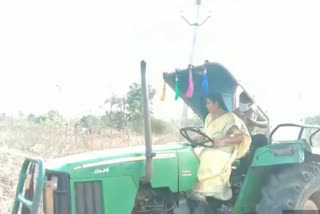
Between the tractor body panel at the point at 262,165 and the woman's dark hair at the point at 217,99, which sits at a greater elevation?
the woman's dark hair at the point at 217,99

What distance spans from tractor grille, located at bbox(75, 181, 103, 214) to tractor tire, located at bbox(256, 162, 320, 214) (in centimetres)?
170

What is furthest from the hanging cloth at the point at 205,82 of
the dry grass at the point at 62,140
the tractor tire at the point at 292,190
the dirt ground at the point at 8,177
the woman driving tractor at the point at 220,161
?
the dry grass at the point at 62,140

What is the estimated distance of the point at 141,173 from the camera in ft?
17.6

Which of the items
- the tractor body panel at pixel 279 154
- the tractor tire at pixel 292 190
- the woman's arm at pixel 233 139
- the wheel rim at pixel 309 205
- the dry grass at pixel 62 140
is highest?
the woman's arm at pixel 233 139

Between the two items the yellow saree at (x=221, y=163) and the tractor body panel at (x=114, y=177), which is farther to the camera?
the yellow saree at (x=221, y=163)

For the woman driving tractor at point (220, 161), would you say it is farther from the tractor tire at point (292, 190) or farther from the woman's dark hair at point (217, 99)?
the tractor tire at point (292, 190)

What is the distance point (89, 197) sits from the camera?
523 cm

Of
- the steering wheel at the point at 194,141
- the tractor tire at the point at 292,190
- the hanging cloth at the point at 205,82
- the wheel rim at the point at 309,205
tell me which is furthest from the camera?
the hanging cloth at the point at 205,82

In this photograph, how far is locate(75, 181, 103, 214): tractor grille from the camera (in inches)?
203

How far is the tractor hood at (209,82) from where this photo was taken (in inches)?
251

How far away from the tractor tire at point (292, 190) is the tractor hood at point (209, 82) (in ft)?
4.00

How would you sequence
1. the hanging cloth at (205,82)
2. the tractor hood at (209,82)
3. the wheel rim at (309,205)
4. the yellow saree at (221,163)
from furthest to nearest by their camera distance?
the tractor hood at (209,82) → the hanging cloth at (205,82) → the yellow saree at (221,163) → the wheel rim at (309,205)

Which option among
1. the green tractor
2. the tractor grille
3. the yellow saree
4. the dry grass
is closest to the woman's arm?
the yellow saree

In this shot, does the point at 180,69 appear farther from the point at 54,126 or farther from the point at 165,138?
the point at 54,126
